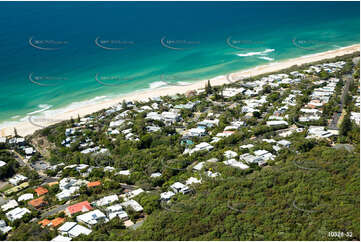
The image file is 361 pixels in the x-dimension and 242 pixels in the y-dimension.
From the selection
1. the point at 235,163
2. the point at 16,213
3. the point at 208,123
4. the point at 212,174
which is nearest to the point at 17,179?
the point at 16,213

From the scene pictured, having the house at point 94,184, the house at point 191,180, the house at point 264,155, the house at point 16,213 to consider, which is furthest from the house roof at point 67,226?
the house at point 264,155

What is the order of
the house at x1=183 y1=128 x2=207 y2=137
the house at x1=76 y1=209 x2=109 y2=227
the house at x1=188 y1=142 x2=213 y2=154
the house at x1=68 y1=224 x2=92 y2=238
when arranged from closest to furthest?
the house at x1=68 y1=224 x2=92 y2=238 → the house at x1=76 y1=209 x2=109 y2=227 → the house at x1=188 y1=142 x2=213 y2=154 → the house at x1=183 y1=128 x2=207 y2=137

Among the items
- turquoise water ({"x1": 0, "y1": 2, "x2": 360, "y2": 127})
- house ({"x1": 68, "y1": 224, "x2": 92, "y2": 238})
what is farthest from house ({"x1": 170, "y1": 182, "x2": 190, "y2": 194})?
turquoise water ({"x1": 0, "y1": 2, "x2": 360, "y2": 127})

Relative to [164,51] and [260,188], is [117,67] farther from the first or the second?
[260,188]

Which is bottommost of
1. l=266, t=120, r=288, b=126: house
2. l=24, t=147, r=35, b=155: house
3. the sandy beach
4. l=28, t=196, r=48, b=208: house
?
l=28, t=196, r=48, b=208: house

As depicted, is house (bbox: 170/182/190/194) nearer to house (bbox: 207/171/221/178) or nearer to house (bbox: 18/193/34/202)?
house (bbox: 207/171/221/178)

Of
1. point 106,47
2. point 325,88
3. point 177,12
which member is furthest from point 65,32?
point 325,88

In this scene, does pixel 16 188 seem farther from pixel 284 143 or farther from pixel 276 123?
pixel 276 123
